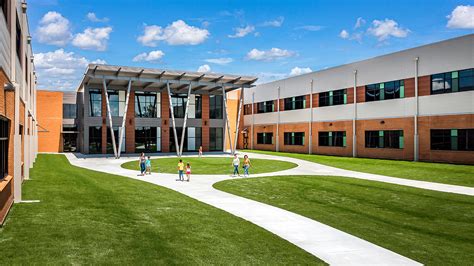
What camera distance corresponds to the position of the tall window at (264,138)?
58.0 m

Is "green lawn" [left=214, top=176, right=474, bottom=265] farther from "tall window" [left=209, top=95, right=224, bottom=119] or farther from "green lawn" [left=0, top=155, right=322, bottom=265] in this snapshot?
"tall window" [left=209, top=95, right=224, bottom=119]

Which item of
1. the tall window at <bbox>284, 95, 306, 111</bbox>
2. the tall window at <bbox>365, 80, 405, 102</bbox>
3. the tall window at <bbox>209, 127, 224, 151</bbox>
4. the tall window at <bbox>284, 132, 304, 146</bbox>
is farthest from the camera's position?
the tall window at <bbox>209, 127, 224, 151</bbox>

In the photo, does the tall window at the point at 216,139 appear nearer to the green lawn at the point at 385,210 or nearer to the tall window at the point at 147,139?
the tall window at the point at 147,139

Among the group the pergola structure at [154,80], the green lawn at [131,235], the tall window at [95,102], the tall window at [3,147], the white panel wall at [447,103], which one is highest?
the pergola structure at [154,80]

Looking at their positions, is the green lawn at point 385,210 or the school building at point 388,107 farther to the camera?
the school building at point 388,107

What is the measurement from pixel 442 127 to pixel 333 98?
14308 millimetres

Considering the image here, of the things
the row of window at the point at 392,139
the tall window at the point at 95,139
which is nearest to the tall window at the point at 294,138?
the row of window at the point at 392,139

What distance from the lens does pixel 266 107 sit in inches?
2308

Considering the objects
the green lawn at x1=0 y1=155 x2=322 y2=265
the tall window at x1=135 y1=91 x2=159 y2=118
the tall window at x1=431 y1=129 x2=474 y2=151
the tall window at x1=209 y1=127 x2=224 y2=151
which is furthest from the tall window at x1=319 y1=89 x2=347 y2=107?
the green lawn at x1=0 y1=155 x2=322 y2=265

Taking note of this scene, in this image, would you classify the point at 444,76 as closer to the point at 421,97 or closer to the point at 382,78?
the point at 421,97

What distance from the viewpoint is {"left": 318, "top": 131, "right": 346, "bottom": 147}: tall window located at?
44.0 meters

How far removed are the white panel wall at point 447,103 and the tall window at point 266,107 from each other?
25.0m

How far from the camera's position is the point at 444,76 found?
32812 millimetres

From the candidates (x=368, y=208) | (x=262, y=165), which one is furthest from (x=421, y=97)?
(x=368, y=208)
